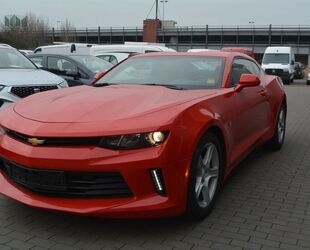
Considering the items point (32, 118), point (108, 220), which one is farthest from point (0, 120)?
point (108, 220)

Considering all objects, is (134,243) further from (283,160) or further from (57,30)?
(57,30)

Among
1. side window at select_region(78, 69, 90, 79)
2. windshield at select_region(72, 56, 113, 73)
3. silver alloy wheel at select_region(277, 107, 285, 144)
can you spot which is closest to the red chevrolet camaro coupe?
silver alloy wheel at select_region(277, 107, 285, 144)

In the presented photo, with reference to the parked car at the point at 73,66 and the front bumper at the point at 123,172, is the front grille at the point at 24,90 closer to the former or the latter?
the parked car at the point at 73,66

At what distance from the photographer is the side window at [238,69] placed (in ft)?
17.2

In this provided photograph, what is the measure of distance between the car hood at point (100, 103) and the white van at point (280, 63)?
25.9 metres

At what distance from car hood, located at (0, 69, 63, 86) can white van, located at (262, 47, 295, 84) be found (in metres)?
23.3

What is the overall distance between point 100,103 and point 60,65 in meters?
7.35

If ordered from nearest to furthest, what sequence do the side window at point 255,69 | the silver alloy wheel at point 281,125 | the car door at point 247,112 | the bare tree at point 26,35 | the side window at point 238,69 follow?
the car door at point 247,112 → the side window at point 238,69 → the side window at point 255,69 → the silver alloy wheel at point 281,125 → the bare tree at point 26,35

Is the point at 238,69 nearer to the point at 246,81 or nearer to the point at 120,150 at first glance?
the point at 246,81

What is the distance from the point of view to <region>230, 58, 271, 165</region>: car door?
16.2 ft

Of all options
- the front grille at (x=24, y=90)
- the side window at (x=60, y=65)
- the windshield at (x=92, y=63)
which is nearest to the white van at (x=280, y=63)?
the windshield at (x=92, y=63)

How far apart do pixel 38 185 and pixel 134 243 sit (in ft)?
2.85

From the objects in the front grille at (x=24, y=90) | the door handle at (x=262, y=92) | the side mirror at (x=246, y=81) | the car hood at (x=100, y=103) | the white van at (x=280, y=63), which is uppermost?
the side mirror at (x=246, y=81)

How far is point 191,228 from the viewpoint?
3.91 metres
